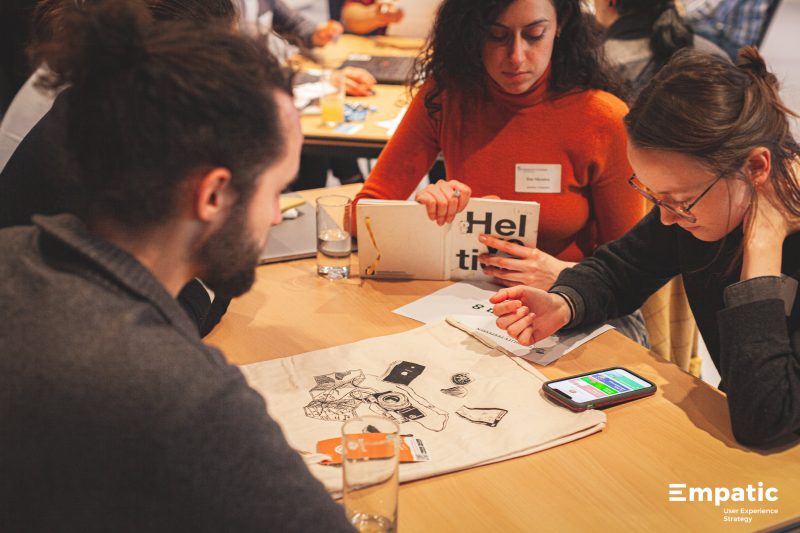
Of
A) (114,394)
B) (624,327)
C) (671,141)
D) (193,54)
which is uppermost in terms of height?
(193,54)

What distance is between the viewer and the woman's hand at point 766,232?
135cm

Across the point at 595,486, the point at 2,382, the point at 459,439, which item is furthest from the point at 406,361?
the point at 2,382

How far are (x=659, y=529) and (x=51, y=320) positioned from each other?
0.80m

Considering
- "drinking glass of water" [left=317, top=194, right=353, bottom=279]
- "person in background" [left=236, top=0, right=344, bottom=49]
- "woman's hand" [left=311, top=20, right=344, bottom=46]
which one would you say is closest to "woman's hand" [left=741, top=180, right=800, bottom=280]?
"drinking glass of water" [left=317, top=194, right=353, bottom=279]

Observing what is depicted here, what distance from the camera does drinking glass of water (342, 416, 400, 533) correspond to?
977 mm

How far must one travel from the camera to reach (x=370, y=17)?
466 cm

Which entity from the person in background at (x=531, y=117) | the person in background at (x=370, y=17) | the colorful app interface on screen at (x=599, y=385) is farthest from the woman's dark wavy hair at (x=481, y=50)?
the person in background at (x=370, y=17)

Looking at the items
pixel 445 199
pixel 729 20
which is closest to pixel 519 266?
pixel 445 199

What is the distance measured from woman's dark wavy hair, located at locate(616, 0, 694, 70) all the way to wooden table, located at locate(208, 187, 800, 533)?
1.77 m

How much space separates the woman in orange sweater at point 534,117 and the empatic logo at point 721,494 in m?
0.77

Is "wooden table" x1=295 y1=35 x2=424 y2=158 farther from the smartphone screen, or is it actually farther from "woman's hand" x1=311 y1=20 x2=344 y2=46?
the smartphone screen

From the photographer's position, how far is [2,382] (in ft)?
2.43

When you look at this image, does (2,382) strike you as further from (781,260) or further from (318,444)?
(781,260)

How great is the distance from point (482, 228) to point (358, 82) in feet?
6.71
